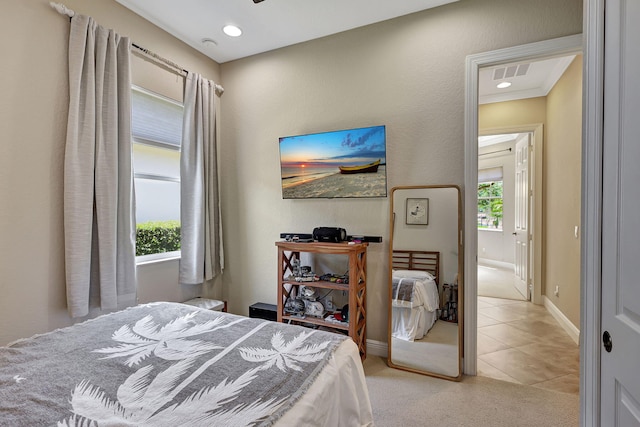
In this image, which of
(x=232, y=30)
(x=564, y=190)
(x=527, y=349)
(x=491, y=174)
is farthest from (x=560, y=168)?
(x=232, y=30)

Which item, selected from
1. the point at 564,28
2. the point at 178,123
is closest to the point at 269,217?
the point at 178,123

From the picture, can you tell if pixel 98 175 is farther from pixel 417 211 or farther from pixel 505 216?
pixel 505 216

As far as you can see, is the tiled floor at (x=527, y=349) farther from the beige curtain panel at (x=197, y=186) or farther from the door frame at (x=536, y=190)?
the beige curtain panel at (x=197, y=186)

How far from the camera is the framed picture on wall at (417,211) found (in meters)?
2.38

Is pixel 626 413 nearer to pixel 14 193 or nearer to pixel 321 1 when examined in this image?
pixel 321 1

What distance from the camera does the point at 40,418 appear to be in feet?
2.83

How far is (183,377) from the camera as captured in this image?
3.51 ft

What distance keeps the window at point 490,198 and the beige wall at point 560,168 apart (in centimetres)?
292

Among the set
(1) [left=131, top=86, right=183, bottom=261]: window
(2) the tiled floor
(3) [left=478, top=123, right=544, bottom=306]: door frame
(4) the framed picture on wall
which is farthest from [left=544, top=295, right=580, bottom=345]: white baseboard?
(1) [left=131, top=86, right=183, bottom=261]: window

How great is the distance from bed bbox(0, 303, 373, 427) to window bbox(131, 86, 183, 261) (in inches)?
47.0

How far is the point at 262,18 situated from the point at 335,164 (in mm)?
1371

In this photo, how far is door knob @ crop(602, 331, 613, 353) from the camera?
98cm

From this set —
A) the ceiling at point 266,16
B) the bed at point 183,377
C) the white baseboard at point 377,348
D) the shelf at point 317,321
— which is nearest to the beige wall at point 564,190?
the ceiling at point 266,16

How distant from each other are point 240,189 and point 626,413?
9.94 feet
